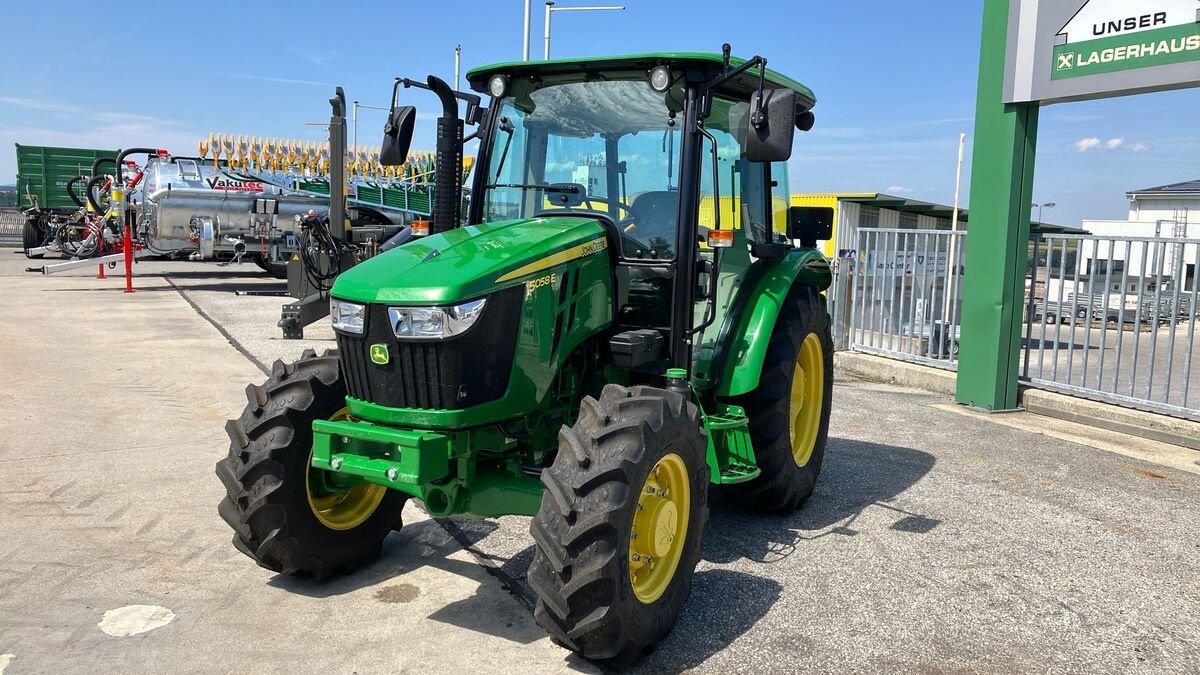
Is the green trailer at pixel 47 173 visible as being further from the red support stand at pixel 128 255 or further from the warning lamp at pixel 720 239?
the warning lamp at pixel 720 239

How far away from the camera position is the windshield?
4.45m

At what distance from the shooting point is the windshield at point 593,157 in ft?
14.6

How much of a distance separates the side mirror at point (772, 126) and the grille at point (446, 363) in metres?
1.21

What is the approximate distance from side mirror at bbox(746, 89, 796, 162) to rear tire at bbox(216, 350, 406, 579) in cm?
205

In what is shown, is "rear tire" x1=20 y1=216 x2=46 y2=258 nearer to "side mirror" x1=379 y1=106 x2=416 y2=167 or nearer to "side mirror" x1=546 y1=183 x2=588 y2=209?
"side mirror" x1=379 y1=106 x2=416 y2=167

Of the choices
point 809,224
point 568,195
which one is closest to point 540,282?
point 568,195

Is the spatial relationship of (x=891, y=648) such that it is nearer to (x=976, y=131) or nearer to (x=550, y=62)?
(x=550, y=62)

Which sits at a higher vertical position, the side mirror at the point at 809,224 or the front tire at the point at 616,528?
the side mirror at the point at 809,224

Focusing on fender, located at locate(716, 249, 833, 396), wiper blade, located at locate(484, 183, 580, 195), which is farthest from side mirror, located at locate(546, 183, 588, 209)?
fender, located at locate(716, 249, 833, 396)

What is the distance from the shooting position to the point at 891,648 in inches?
145

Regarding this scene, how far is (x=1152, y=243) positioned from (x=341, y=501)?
286 inches

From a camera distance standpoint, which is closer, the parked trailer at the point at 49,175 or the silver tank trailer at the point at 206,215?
the silver tank trailer at the point at 206,215

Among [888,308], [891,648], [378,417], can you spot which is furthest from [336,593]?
[888,308]

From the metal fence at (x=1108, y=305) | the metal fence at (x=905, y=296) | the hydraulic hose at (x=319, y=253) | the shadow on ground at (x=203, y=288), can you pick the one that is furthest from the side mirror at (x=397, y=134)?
the shadow on ground at (x=203, y=288)
